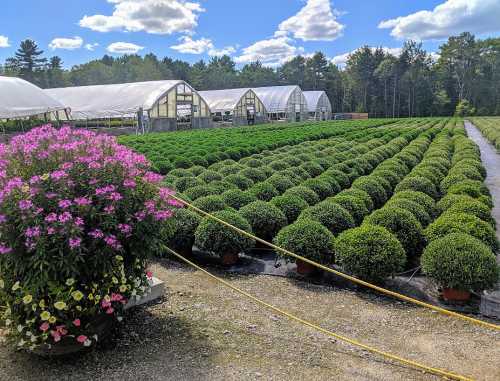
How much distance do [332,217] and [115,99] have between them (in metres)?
30.0

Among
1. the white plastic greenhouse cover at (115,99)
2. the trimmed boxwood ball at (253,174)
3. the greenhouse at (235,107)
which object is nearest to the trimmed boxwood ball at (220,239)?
the trimmed boxwood ball at (253,174)

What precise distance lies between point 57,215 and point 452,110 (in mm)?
77791

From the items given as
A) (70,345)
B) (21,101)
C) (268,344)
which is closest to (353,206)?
(268,344)

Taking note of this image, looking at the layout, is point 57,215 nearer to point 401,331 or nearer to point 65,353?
point 65,353

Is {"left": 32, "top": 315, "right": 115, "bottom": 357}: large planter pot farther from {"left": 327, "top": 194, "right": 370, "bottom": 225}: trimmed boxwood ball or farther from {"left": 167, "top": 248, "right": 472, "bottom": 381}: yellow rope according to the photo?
{"left": 327, "top": 194, "right": 370, "bottom": 225}: trimmed boxwood ball

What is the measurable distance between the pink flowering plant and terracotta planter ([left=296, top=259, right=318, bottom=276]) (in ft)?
7.75

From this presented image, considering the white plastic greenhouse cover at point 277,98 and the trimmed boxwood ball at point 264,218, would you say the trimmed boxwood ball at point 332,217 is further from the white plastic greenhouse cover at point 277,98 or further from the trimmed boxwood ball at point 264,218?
the white plastic greenhouse cover at point 277,98

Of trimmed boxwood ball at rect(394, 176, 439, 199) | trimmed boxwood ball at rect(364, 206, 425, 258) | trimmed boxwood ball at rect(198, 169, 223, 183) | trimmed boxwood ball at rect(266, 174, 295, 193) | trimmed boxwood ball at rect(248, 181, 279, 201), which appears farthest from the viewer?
trimmed boxwood ball at rect(198, 169, 223, 183)

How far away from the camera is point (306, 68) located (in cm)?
8138

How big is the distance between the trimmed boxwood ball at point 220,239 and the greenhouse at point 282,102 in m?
44.6

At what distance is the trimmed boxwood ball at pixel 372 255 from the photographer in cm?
483

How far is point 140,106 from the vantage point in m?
30.9

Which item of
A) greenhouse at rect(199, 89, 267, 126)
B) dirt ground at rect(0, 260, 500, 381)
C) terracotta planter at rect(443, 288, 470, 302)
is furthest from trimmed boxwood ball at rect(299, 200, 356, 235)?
greenhouse at rect(199, 89, 267, 126)

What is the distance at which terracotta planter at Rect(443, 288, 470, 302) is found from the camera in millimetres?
4594
